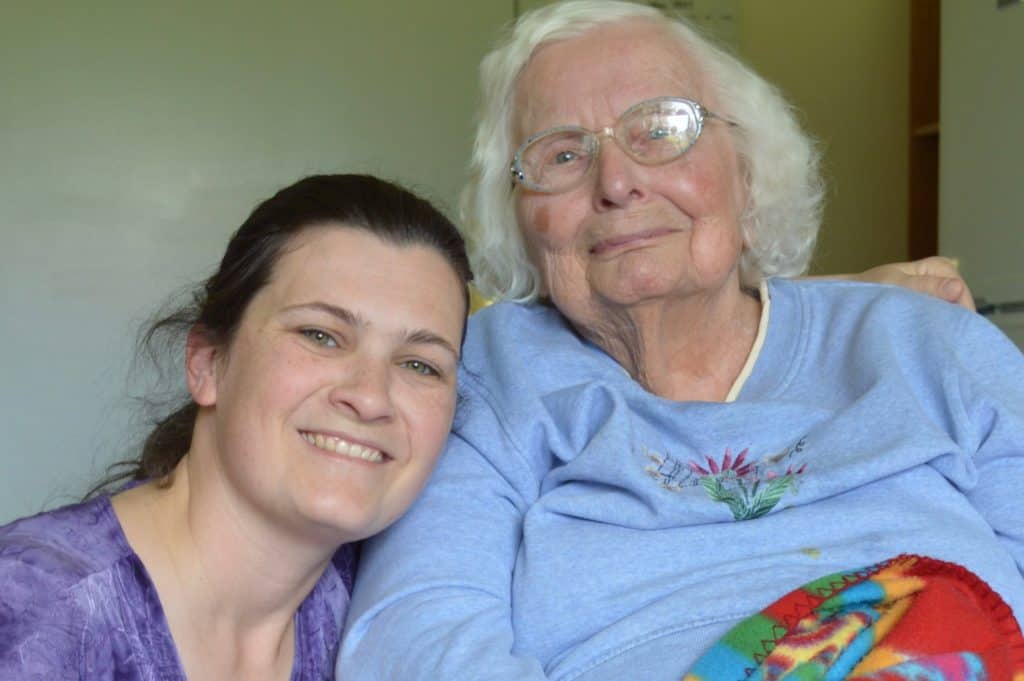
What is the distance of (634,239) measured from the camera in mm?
1460

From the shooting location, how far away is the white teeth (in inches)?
45.6

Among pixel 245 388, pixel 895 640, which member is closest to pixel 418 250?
pixel 245 388

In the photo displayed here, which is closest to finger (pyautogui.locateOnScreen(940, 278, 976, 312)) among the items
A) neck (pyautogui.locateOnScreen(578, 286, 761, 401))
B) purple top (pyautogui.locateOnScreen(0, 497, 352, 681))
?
neck (pyautogui.locateOnScreen(578, 286, 761, 401))

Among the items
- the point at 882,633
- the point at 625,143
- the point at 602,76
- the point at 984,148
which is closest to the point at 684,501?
the point at 882,633

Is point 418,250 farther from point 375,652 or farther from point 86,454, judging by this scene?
point 86,454

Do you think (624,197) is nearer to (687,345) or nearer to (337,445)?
(687,345)

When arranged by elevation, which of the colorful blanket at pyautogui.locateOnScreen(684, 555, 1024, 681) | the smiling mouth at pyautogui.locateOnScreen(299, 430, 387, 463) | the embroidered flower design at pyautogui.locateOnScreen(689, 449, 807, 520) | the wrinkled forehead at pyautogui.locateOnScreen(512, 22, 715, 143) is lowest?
the colorful blanket at pyautogui.locateOnScreen(684, 555, 1024, 681)

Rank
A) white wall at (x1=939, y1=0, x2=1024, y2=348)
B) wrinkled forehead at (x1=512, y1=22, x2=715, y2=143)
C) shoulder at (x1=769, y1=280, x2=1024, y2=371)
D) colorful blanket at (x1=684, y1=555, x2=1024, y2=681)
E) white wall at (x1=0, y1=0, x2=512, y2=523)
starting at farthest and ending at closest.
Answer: white wall at (x1=0, y1=0, x2=512, y2=523), white wall at (x1=939, y1=0, x2=1024, y2=348), wrinkled forehead at (x1=512, y1=22, x2=715, y2=143), shoulder at (x1=769, y1=280, x2=1024, y2=371), colorful blanket at (x1=684, y1=555, x2=1024, y2=681)

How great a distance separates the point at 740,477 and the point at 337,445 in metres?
0.49

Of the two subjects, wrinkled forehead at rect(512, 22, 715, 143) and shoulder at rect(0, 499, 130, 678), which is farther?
wrinkled forehead at rect(512, 22, 715, 143)

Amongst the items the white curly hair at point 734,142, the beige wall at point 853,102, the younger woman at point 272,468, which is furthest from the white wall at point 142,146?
the younger woman at point 272,468

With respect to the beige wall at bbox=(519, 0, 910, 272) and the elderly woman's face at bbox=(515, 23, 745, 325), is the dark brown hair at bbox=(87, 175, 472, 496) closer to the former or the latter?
the elderly woman's face at bbox=(515, 23, 745, 325)

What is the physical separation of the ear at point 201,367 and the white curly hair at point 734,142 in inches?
21.9

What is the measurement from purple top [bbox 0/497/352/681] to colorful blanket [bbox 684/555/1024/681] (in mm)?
565
